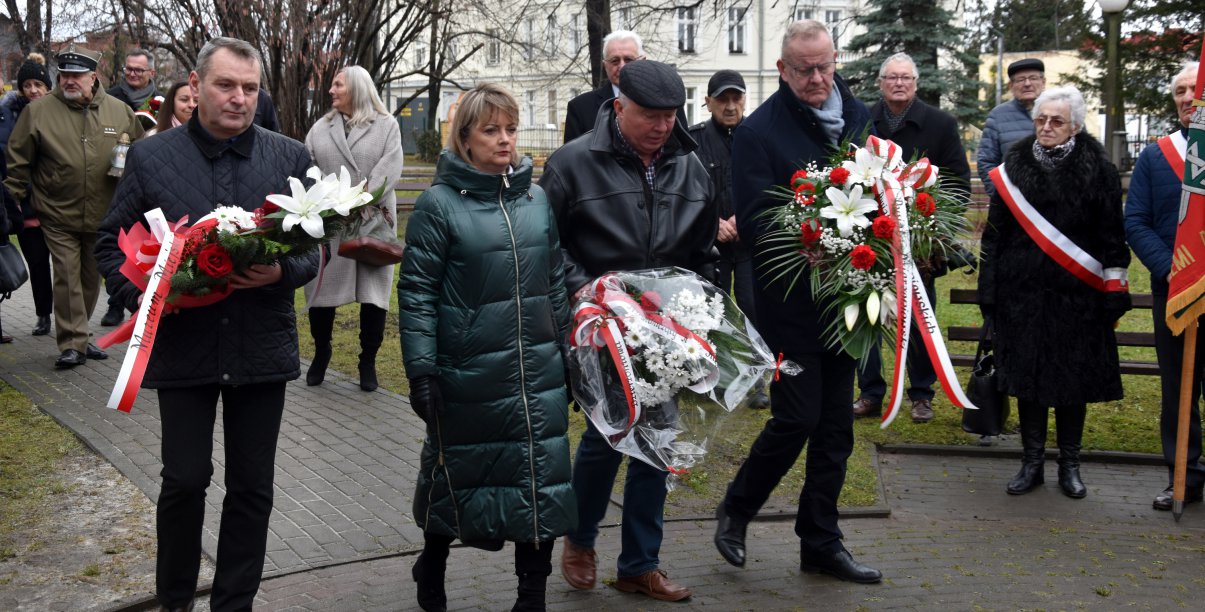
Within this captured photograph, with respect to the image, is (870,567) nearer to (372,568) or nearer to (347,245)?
(372,568)

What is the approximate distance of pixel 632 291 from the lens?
185 inches

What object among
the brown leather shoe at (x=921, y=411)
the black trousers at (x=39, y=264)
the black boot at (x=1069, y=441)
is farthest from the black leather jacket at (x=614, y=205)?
the black trousers at (x=39, y=264)

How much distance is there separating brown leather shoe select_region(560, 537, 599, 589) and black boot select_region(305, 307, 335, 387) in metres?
3.99

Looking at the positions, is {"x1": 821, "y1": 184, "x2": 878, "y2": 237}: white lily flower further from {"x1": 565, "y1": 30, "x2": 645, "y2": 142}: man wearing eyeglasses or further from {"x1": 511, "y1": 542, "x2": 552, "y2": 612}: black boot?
{"x1": 565, "y1": 30, "x2": 645, "y2": 142}: man wearing eyeglasses

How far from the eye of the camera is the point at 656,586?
5.05 m

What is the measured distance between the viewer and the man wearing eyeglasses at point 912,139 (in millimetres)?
7863

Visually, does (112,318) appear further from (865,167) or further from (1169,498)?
(1169,498)

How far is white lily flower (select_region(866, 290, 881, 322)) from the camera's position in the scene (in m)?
4.86

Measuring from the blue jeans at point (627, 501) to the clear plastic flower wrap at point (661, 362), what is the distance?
1.12 ft

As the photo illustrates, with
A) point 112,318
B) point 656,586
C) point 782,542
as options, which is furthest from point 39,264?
point 656,586

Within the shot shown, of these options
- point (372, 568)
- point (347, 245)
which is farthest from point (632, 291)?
point (347, 245)

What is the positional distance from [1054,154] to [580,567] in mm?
3512

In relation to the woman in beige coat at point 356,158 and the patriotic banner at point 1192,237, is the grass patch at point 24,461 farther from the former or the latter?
the patriotic banner at point 1192,237

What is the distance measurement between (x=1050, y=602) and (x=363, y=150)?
17.8 feet
